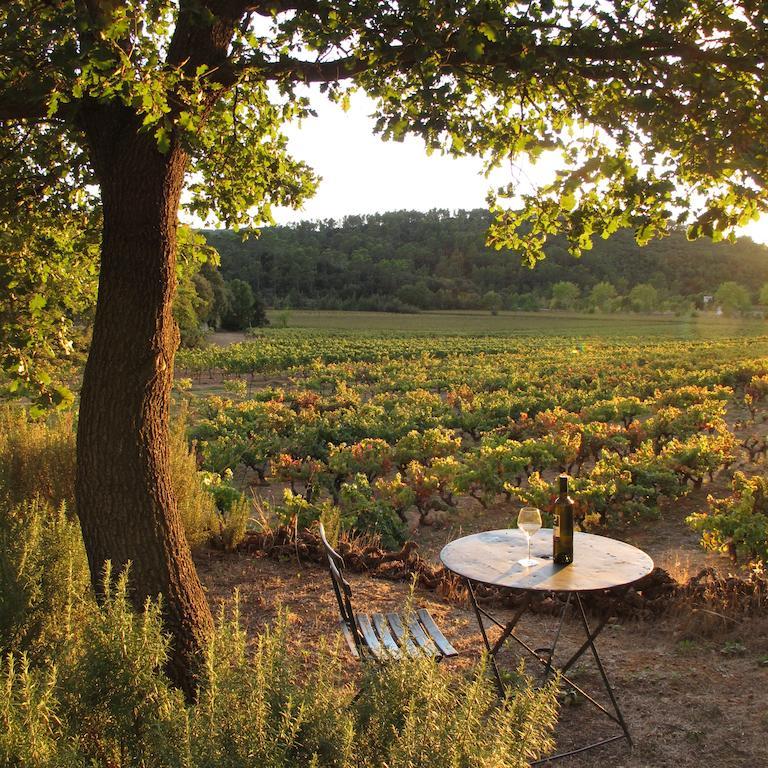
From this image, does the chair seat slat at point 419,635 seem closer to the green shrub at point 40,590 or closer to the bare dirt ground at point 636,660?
Result: the bare dirt ground at point 636,660

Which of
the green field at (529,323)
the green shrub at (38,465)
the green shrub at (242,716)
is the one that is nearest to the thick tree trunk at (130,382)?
the green shrub at (242,716)

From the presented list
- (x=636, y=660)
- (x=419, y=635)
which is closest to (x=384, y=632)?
(x=419, y=635)

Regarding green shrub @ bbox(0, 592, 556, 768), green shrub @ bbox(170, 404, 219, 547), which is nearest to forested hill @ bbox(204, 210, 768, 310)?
green shrub @ bbox(170, 404, 219, 547)

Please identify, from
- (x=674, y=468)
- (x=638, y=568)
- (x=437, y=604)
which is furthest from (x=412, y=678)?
→ (x=674, y=468)

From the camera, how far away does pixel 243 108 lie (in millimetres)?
4359

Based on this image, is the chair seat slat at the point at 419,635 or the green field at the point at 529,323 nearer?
the chair seat slat at the point at 419,635

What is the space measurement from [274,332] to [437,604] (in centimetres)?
5549

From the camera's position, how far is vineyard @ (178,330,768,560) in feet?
26.0

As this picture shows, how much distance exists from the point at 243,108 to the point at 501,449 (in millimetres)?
6761

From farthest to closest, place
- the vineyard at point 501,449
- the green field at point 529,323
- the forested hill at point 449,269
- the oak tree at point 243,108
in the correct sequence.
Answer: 1. the forested hill at point 449,269
2. the green field at point 529,323
3. the vineyard at point 501,449
4. the oak tree at point 243,108

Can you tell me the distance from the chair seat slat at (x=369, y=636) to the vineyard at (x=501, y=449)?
2052 millimetres

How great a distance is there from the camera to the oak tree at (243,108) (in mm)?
2885

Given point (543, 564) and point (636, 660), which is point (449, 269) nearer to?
point (636, 660)

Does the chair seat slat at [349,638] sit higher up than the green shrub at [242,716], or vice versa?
the green shrub at [242,716]
